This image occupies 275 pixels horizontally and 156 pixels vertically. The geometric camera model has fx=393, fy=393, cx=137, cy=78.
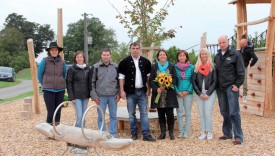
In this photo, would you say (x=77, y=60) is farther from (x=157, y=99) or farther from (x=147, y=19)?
(x=147, y=19)

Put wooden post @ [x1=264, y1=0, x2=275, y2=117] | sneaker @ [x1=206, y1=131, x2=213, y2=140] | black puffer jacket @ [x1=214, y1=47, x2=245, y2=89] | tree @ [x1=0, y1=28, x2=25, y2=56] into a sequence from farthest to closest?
tree @ [x1=0, y1=28, x2=25, y2=56]
wooden post @ [x1=264, y1=0, x2=275, y2=117]
sneaker @ [x1=206, y1=131, x2=213, y2=140]
black puffer jacket @ [x1=214, y1=47, x2=245, y2=89]

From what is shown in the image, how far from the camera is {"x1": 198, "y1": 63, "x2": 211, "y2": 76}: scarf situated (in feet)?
22.5

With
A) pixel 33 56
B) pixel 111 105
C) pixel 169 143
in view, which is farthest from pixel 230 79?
pixel 33 56

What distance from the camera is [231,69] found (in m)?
6.61

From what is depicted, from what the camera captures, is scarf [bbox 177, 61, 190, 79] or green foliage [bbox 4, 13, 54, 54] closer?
scarf [bbox 177, 61, 190, 79]

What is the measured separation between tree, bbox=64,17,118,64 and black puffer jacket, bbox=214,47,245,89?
45865 mm

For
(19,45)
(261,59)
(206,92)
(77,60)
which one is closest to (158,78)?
(206,92)

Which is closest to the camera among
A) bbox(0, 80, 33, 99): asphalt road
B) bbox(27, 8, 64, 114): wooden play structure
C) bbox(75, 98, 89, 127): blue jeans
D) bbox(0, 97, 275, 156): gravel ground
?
bbox(0, 97, 275, 156): gravel ground

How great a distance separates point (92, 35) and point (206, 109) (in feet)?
158

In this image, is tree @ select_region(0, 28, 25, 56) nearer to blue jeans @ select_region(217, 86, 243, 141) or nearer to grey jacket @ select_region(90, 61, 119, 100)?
grey jacket @ select_region(90, 61, 119, 100)

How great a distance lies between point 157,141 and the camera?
23.0 feet

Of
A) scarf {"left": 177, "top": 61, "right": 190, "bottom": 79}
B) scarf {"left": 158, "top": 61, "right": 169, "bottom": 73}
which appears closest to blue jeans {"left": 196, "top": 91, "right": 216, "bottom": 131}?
scarf {"left": 177, "top": 61, "right": 190, "bottom": 79}

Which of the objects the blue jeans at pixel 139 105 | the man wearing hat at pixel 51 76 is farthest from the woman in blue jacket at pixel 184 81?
the man wearing hat at pixel 51 76

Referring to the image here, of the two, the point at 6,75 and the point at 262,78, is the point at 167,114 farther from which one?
the point at 6,75
